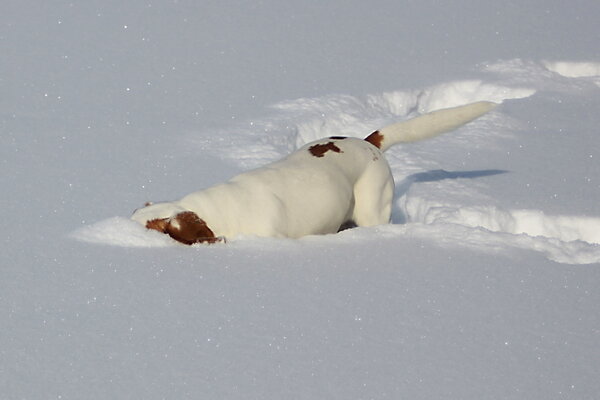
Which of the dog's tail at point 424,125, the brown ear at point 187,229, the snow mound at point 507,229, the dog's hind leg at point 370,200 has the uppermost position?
the dog's tail at point 424,125

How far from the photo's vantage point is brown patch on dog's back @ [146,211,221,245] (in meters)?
3.72

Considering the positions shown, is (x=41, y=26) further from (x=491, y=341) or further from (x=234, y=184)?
(x=491, y=341)

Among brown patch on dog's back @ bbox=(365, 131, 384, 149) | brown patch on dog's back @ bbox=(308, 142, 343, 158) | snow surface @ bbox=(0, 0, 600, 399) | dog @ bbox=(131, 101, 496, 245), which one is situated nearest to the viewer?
snow surface @ bbox=(0, 0, 600, 399)

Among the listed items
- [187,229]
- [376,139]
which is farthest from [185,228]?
[376,139]

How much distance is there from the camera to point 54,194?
4.21m

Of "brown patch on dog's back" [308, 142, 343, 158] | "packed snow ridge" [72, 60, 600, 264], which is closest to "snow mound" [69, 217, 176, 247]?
"packed snow ridge" [72, 60, 600, 264]

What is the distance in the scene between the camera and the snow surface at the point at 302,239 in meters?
2.71

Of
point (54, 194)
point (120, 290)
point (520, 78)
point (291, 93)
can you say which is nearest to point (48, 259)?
point (120, 290)

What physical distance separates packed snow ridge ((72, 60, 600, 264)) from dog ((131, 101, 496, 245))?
12 cm

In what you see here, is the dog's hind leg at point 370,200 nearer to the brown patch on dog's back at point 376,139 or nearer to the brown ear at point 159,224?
the brown patch on dog's back at point 376,139

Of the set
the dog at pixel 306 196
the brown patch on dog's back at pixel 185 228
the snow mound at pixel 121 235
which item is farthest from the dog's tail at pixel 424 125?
the snow mound at pixel 121 235

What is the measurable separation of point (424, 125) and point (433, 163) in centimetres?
74

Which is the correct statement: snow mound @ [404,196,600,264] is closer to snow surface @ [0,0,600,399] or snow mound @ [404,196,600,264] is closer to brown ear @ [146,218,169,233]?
snow surface @ [0,0,600,399]

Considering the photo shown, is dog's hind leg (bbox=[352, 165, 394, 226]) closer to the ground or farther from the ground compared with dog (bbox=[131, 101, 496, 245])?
closer to the ground
